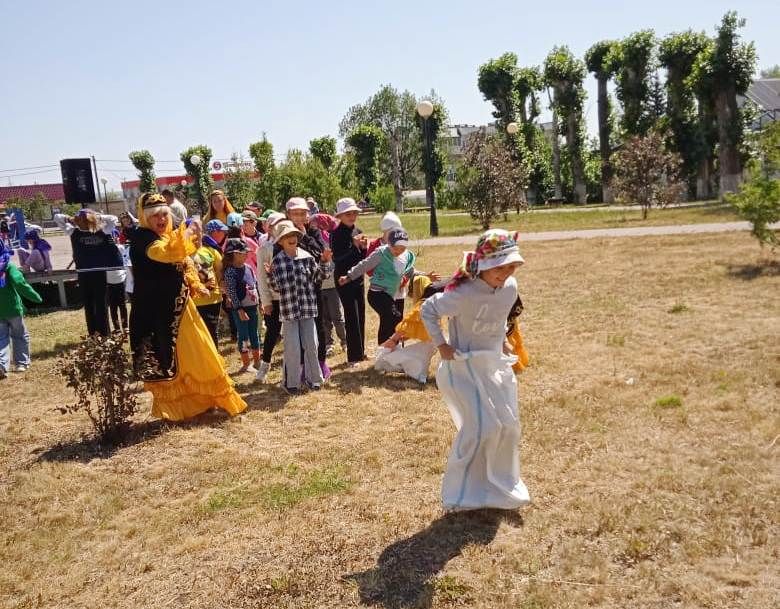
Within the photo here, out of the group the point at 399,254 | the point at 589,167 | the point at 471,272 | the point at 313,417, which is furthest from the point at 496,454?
the point at 589,167

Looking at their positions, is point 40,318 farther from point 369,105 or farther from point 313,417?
point 369,105

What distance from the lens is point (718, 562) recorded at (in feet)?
11.1

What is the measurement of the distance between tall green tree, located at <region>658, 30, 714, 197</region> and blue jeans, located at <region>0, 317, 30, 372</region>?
105ft

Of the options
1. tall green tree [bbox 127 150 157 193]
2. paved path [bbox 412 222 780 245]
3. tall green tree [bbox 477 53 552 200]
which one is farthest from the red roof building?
paved path [bbox 412 222 780 245]

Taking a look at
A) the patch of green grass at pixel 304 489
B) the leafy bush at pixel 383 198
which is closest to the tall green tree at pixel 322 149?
the leafy bush at pixel 383 198

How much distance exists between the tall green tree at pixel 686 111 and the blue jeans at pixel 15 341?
1264 inches

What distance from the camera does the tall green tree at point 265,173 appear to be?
1282 inches

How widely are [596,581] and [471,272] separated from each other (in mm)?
1726

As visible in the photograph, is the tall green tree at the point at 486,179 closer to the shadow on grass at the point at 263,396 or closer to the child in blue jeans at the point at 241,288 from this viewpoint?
the child in blue jeans at the point at 241,288

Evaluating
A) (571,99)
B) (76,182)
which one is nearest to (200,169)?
(571,99)

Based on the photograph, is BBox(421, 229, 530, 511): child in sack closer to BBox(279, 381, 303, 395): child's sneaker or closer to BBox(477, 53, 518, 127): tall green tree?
BBox(279, 381, 303, 395): child's sneaker

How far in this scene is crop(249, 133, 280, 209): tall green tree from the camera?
32.6 meters

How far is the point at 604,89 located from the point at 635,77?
103 inches

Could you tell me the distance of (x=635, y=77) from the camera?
120 ft
